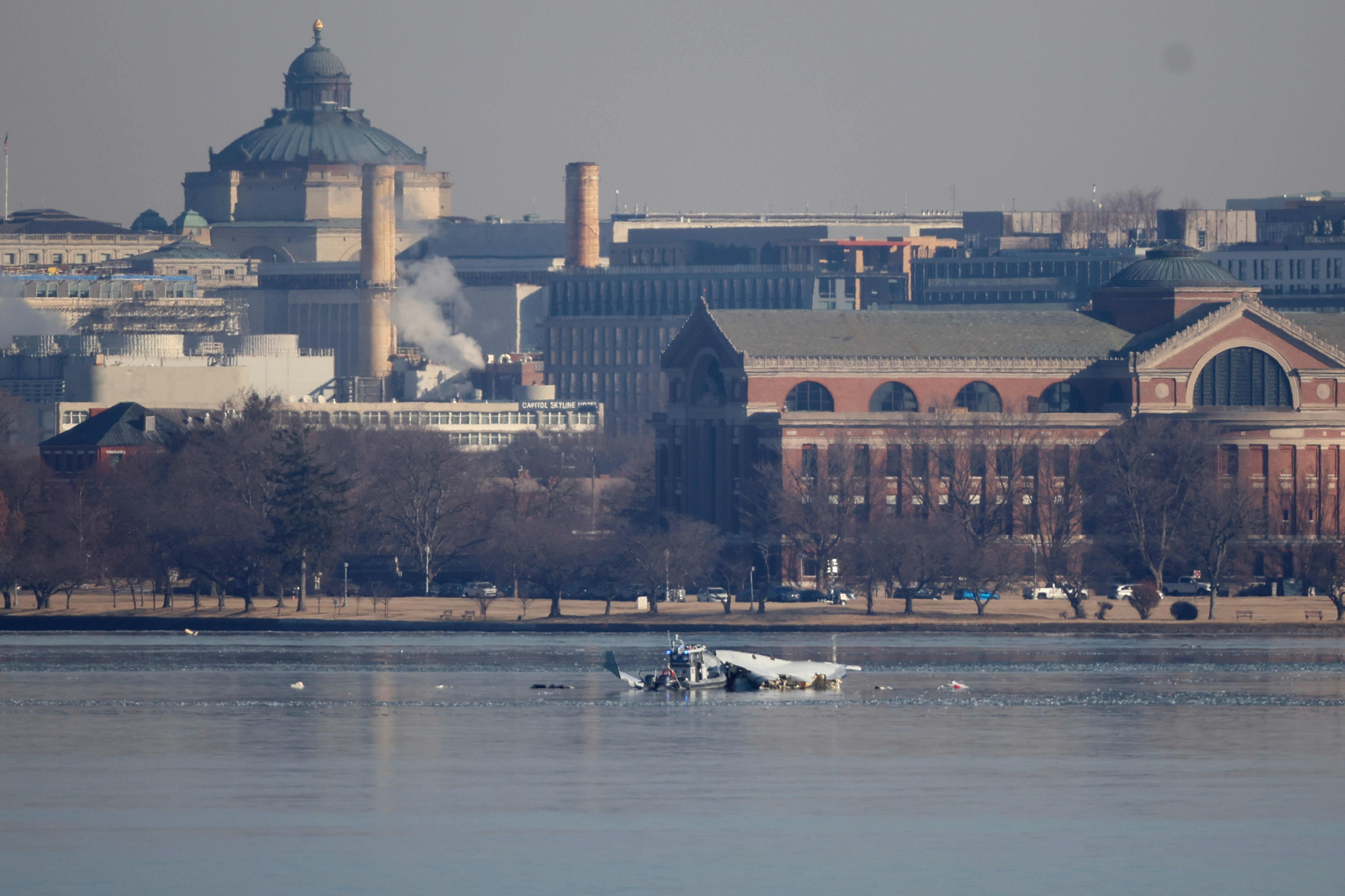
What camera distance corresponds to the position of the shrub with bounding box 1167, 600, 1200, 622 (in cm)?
17725

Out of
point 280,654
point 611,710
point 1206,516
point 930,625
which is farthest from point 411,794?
point 1206,516

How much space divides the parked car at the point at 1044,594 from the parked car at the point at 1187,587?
238 inches

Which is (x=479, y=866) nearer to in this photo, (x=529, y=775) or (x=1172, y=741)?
(x=529, y=775)

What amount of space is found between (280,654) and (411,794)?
58.5m

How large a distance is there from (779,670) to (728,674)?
7.37 feet

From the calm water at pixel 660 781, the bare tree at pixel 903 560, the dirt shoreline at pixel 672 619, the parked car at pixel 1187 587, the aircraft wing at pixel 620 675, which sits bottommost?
the calm water at pixel 660 781

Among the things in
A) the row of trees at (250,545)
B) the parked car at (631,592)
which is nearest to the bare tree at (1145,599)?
the row of trees at (250,545)

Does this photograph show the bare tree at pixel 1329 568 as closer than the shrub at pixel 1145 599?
No

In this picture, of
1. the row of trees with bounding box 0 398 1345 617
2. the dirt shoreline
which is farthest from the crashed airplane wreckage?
the row of trees with bounding box 0 398 1345 617

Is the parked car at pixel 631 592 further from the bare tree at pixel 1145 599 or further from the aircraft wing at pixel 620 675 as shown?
the aircraft wing at pixel 620 675

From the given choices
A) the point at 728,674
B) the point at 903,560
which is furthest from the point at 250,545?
the point at 728,674

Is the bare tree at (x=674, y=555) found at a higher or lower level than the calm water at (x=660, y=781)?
higher

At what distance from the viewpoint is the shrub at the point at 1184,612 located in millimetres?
177250

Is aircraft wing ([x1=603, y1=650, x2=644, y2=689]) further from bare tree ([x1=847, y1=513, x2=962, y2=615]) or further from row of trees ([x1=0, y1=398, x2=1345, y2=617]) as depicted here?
bare tree ([x1=847, y1=513, x2=962, y2=615])
